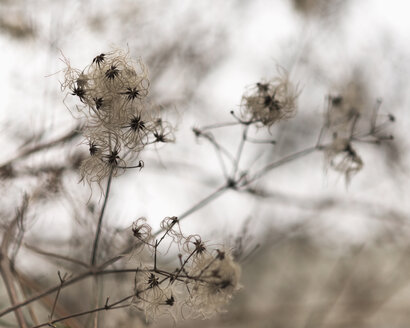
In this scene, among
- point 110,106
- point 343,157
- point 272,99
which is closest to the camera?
point 110,106

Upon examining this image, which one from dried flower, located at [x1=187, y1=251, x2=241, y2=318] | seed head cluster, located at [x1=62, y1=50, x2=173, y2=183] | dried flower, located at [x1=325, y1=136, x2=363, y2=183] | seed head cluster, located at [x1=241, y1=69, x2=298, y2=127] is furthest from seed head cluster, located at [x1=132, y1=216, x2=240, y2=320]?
dried flower, located at [x1=325, y1=136, x2=363, y2=183]

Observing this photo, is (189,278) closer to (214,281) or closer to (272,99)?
(214,281)

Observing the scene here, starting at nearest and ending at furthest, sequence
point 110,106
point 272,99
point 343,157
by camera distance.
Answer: point 110,106 → point 272,99 → point 343,157

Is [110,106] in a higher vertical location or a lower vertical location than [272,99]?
lower

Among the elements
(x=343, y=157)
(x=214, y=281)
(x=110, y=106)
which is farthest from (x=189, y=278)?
(x=343, y=157)

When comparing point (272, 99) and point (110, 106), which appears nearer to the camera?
point (110, 106)

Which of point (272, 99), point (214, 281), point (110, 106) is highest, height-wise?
point (272, 99)
